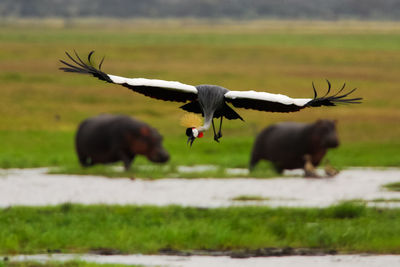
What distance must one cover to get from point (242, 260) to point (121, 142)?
39.7 ft

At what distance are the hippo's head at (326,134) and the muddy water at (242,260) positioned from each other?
9502 millimetres

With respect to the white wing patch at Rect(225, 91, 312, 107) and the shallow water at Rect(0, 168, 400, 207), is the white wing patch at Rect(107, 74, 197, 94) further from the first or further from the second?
the shallow water at Rect(0, 168, 400, 207)

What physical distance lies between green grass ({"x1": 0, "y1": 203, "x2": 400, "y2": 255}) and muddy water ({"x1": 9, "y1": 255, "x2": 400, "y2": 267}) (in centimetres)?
50

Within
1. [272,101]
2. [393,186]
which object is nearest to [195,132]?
[272,101]

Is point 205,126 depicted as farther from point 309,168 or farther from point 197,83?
point 197,83

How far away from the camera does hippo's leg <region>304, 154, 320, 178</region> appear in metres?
25.1

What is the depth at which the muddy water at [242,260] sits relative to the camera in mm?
14641

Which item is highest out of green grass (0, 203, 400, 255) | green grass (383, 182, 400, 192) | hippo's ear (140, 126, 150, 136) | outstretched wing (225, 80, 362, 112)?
outstretched wing (225, 80, 362, 112)

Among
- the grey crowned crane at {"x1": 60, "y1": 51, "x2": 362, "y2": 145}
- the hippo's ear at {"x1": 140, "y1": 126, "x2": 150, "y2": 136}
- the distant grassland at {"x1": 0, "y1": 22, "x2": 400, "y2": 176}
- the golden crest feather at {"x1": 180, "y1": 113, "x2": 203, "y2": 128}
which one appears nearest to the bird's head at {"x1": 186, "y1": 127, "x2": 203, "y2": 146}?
the grey crowned crane at {"x1": 60, "y1": 51, "x2": 362, "y2": 145}

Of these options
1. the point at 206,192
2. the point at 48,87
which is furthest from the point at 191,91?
the point at 48,87

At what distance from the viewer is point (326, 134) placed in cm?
2495

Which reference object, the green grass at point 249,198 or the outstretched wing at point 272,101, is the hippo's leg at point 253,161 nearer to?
the green grass at point 249,198

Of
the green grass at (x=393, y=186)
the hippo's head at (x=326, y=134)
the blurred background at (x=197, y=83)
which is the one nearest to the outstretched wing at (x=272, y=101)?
the green grass at (x=393, y=186)

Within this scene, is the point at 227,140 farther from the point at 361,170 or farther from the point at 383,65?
the point at 383,65
